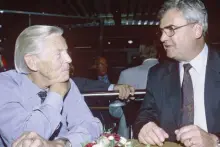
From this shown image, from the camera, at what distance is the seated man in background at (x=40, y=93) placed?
152cm

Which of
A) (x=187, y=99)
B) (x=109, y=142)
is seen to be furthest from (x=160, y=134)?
(x=187, y=99)

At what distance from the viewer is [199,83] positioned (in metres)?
2.25

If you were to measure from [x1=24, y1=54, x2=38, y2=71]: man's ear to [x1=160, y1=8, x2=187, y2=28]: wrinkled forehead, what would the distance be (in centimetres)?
111

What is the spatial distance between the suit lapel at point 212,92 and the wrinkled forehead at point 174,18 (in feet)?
1.38

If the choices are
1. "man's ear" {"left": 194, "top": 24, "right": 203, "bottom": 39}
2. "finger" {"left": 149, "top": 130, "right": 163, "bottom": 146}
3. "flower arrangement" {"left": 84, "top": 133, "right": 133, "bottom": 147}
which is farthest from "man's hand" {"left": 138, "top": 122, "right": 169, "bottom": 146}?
"man's ear" {"left": 194, "top": 24, "right": 203, "bottom": 39}

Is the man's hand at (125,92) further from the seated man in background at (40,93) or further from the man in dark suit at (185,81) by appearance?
the seated man in background at (40,93)

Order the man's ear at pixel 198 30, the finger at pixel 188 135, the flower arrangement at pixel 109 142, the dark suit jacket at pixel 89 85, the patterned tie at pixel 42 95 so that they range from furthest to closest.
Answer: the dark suit jacket at pixel 89 85 → the man's ear at pixel 198 30 → the patterned tie at pixel 42 95 → the finger at pixel 188 135 → the flower arrangement at pixel 109 142

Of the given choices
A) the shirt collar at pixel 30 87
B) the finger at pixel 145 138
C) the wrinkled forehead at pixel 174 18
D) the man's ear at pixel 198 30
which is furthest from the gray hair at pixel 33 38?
the man's ear at pixel 198 30

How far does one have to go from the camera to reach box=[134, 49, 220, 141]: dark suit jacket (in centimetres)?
218

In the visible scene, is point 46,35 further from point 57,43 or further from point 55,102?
point 55,102

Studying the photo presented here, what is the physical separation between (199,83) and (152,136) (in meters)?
0.76

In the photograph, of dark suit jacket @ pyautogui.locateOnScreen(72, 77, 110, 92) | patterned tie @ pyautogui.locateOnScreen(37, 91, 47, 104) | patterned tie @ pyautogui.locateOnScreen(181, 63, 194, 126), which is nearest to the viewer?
patterned tie @ pyautogui.locateOnScreen(37, 91, 47, 104)

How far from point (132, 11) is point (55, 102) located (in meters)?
6.85

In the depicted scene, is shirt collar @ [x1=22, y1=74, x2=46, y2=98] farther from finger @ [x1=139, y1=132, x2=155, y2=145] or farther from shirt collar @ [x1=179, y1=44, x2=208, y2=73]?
shirt collar @ [x1=179, y1=44, x2=208, y2=73]
